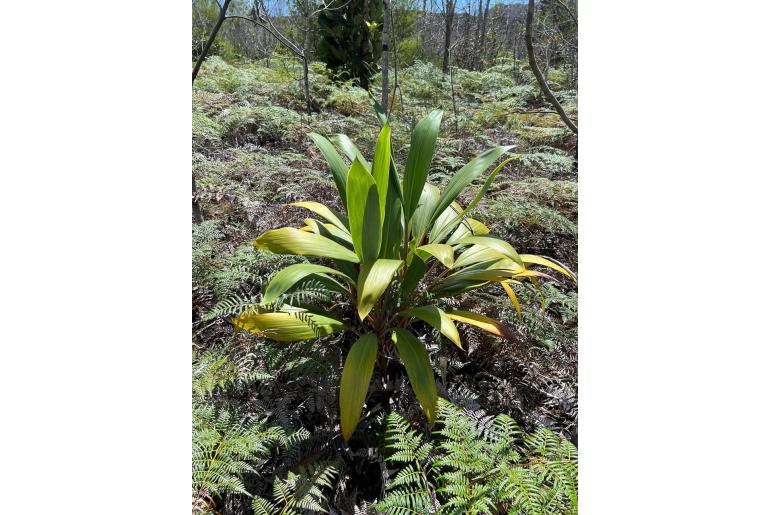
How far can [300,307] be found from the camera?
1.25 meters

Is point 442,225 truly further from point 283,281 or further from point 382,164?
point 283,281

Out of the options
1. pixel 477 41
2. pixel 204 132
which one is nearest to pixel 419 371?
pixel 204 132

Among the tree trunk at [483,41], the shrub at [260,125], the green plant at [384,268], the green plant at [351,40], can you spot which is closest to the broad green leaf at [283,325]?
the green plant at [384,268]

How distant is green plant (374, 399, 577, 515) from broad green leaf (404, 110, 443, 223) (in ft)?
1.88

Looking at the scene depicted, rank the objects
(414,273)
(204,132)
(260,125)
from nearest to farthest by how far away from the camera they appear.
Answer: (414,273)
(204,132)
(260,125)

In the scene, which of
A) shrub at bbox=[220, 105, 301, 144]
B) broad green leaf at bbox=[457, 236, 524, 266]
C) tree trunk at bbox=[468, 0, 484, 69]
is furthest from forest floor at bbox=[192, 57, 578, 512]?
tree trunk at bbox=[468, 0, 484, 69]

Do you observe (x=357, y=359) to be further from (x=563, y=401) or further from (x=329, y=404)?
(x=563, y=401)

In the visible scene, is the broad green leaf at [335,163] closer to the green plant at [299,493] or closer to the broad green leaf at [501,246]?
the broad green leaf at [501,246]

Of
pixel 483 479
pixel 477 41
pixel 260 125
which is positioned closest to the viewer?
pixel 483 479

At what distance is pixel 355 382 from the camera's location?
1.02m

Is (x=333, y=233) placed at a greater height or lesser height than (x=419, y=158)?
lesser

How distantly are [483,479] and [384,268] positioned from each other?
1.54 feet

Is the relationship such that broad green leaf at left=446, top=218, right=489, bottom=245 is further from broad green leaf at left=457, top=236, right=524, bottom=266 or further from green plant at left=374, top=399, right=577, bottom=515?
green plant at left=374, top=399, right=577, bottom=515

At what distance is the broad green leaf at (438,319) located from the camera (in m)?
1.02
